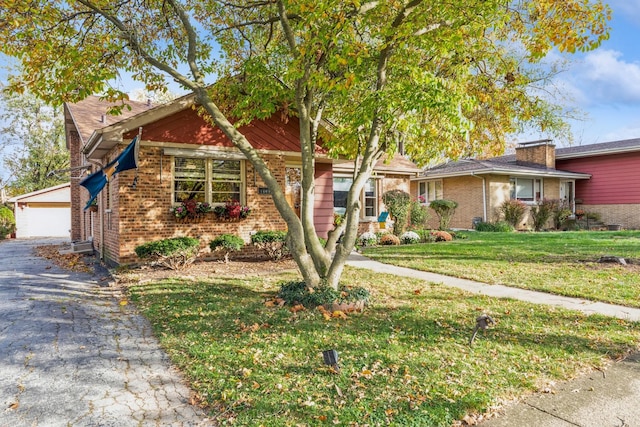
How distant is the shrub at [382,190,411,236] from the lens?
16.4 meters

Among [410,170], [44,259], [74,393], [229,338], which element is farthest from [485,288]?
[44,259]

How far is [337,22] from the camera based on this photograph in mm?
5270

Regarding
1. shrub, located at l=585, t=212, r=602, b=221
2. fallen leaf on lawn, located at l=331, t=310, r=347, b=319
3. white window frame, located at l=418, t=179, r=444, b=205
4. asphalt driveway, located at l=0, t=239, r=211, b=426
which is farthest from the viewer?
white window frame, located at l=418, t=179, r=444, b=205

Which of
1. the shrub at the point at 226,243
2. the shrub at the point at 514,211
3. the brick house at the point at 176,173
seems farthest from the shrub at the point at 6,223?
the shrub at the point at 514,211

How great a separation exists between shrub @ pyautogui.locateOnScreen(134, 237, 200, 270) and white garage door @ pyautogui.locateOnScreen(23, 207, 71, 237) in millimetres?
25197

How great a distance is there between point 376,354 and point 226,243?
662 cm

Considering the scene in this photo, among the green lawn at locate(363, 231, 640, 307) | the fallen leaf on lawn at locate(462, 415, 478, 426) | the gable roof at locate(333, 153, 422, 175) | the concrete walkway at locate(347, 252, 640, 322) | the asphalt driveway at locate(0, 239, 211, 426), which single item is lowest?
the fallen leaf on lawn at locate(462, 415, 478, 426)

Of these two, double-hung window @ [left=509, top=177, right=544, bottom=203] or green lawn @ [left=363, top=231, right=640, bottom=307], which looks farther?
double-hung window @ [left=509, top=177, right=544, bottom=203]

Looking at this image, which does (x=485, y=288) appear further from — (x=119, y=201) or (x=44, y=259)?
(x=44, y=259)

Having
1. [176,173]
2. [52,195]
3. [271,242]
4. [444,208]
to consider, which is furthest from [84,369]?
[52,195]

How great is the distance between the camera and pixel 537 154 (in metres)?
25.0

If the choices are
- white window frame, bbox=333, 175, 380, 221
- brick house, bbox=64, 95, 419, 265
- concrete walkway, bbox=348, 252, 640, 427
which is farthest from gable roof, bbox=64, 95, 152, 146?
concrete walkway, bbox=348, 252, 640, 427

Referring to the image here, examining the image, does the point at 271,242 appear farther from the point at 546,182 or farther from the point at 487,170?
the point at 546,182

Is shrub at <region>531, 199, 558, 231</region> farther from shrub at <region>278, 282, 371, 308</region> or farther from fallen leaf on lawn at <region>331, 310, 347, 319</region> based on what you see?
fallen leaf on lawn at <region>331, 310, 347, 319</region>
